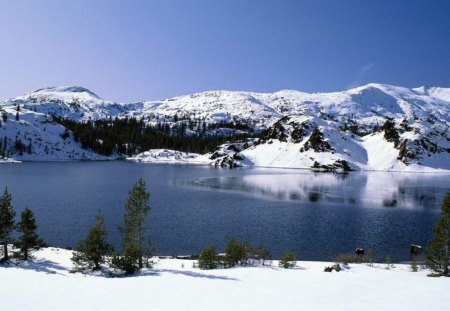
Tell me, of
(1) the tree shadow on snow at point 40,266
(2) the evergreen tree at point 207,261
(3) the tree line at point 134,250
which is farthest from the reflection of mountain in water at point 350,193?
(1) the tree shadow on snow at point 40,266

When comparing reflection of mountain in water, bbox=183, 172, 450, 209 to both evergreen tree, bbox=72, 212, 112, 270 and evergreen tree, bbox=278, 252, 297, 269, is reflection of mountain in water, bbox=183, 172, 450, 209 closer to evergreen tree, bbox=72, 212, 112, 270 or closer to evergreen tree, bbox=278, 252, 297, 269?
evergreen tree, bbox=278, 252, 297, 269

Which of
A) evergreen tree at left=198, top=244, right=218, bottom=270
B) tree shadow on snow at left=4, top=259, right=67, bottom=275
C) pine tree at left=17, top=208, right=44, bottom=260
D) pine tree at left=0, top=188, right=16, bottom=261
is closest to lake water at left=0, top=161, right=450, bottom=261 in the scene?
evergreen tree at left=198, top=244, right=218, bottom=270

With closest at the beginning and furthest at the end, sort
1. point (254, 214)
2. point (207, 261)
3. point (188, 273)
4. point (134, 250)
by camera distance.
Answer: point (188, 273)
point (134, 250)
point (207, 261)
point (254, 214)

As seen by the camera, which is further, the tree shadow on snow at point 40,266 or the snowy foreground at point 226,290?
the tree shadow on snow at point 40,266

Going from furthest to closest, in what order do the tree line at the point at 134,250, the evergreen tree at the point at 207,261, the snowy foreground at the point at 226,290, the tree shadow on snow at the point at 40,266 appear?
the evergreen tree at the point at 207,261 → the tree line at the point at 134,250 → the tree shadow on snow at the point at 40,266 → the snowy foreground at the point at 226,290

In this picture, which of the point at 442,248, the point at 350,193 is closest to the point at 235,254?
the point at 442,248

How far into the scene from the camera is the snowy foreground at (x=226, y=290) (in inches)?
861

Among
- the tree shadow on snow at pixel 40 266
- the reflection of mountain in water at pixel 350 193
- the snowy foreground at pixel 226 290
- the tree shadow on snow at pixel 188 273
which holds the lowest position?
the tree shadow on snow at pixel 40 266

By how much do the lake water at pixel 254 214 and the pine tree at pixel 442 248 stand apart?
500 inches

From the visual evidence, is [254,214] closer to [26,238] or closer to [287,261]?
[287,261]

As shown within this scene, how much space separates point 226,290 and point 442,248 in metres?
23.6

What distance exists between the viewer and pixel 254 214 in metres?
75.1

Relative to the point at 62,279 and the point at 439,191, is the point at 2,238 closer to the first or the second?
the point at 62,279

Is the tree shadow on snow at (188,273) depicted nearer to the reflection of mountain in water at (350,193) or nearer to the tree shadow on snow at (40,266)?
the tree shadow on snow at (40,266)
